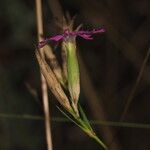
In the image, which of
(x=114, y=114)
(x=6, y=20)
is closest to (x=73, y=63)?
(x=114, y=114)

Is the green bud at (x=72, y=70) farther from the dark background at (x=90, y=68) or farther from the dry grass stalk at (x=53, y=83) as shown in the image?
the dark background at (x=90, y=68)

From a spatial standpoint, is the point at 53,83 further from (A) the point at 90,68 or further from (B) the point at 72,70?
(A) the point at 90,68

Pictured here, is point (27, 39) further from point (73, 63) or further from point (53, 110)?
point (73, 63)

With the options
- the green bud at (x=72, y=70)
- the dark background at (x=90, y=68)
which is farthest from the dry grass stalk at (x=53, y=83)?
the dark background at (x=90, y=68)

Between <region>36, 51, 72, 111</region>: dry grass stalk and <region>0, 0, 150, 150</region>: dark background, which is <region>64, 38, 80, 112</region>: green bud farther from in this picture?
<region>0, 0, 150, 150</region>: dark background

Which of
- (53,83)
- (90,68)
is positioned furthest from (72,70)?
(90,68)

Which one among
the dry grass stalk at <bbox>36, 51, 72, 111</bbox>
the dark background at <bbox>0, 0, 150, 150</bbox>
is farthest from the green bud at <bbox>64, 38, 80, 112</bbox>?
the dark background at <bbox>0, 0, 150, 150</bbox>

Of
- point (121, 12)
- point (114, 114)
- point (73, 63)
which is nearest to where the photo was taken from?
point (73, 63)

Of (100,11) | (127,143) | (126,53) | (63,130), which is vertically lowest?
(127,143)
